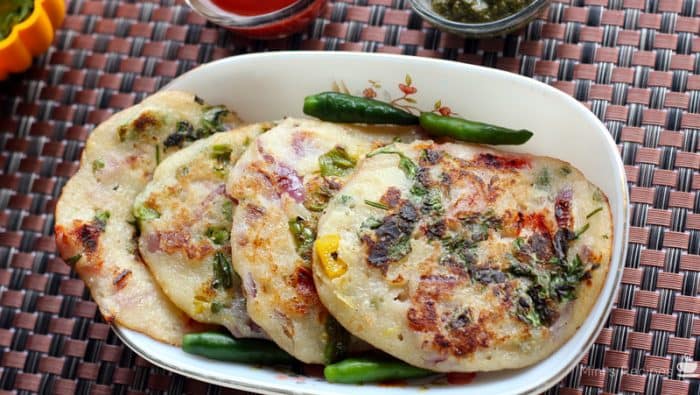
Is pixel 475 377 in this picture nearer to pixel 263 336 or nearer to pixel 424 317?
pixel 424 317

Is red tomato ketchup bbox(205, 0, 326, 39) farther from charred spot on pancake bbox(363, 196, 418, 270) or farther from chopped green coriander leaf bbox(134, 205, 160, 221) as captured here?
charred spot on pancake bbox(363, 196, 418, 270)

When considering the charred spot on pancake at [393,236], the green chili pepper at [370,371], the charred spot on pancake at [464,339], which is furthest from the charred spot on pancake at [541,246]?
the green chili pepper at [370,371]

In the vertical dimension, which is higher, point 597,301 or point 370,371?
point 597,301

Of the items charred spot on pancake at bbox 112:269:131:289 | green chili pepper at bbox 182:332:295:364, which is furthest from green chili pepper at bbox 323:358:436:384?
charred spot on pancake at bbox 112:269:131:289

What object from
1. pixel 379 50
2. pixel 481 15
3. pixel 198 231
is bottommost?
pixel 198 231

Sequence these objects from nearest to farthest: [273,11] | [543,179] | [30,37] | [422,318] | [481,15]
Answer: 1. [422,318]
2. [543,179]
3. [481,15]
4. [273,11]
5. [30,37]

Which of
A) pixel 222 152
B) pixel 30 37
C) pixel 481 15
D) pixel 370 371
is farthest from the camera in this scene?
pixel 30 37

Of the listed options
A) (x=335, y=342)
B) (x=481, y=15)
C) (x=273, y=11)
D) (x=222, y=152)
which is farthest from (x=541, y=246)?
(x=273, y=11)

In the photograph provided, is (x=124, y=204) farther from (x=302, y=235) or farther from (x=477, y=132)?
(x=477, y=132)
